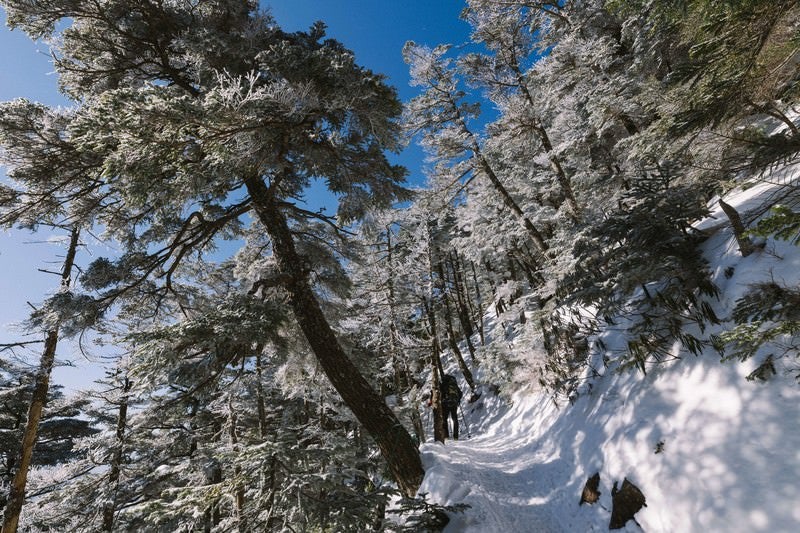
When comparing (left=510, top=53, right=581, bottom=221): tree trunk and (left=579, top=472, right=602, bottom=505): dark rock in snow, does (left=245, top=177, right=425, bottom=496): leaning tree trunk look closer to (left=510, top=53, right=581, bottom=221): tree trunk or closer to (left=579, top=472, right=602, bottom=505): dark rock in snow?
(left=579, top=472, right=602, bottom=505): dark rock in snow

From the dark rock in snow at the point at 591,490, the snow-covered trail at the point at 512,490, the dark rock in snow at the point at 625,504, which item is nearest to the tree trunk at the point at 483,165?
the snow-covered trail at the point at 512,490

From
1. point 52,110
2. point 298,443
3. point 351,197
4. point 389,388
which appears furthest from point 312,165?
point 389,388

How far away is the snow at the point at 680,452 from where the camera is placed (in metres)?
3.15

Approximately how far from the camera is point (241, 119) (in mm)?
3797

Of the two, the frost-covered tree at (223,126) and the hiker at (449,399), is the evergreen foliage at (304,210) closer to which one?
the frost-covered tree at (223,126)

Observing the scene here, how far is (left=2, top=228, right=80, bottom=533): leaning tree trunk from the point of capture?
7902mm

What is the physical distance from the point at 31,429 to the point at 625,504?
13389 mm

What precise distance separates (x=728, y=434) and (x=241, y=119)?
657 cm

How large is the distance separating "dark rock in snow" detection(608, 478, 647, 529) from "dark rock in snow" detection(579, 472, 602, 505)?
0.50 m

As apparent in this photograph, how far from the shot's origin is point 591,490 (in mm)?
5102

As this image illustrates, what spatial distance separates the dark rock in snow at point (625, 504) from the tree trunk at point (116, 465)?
38.5 feet

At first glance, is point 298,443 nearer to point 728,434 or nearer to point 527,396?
point 728,434

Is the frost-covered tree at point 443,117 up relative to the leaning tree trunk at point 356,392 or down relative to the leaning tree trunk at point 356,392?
up

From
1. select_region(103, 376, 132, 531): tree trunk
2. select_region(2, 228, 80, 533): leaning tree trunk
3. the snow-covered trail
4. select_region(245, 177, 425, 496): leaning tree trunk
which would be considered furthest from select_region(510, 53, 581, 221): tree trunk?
select_region(103, 376, 132, 531): tree trunk
